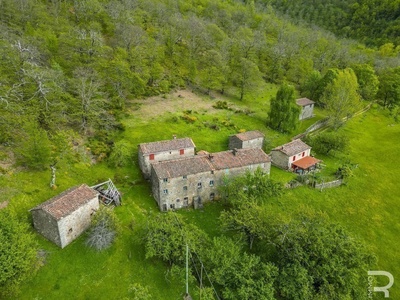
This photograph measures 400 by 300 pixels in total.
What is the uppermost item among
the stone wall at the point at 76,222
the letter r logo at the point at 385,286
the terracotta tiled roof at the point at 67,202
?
the terracotta tiled roof at the point at 67,202

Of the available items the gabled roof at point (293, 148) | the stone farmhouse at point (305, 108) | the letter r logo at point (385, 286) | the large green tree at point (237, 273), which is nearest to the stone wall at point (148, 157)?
the gabled roof at point (293, 148)

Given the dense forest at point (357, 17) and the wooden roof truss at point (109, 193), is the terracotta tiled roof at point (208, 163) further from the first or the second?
the dense forest at point (357, 17)

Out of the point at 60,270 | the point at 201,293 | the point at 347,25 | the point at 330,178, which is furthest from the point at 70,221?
the point at 347,25

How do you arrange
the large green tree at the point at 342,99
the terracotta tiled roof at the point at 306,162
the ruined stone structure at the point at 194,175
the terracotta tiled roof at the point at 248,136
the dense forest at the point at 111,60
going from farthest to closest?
the large green tree at the point at 342,99
the terracotta tiled roof at the point at 248,136
the terracotta tiled roof at the point at 306,162
the dense forest at the point at 111,60
the ruined stone structure at the point at 194,175

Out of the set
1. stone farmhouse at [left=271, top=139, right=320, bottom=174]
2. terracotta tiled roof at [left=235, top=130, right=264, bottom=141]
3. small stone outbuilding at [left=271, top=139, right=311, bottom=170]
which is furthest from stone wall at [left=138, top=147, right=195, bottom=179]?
stone farmhouse at [left=271, top=139, right=320, bottom=174]

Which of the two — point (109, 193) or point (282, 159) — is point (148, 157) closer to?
point (109, 193)

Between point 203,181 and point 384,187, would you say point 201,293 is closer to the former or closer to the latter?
point 203,181
